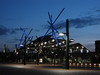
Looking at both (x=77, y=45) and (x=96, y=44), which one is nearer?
(x=96, y=44)

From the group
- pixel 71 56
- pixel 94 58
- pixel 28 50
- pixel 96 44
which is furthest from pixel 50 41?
pixel 94 58

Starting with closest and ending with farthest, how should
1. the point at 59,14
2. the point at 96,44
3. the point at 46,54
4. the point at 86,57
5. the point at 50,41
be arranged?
the point at 59,14 < the point at 86,57 < the point at 46,54 < the point at 96,44 < the point at 50,41

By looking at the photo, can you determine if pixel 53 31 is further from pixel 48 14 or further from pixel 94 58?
pixel 94 58

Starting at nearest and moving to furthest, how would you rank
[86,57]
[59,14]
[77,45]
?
1. [59,14]
2. [86,57]
3. [77,45]

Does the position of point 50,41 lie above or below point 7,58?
above

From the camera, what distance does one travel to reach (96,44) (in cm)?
12675

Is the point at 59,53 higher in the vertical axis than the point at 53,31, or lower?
lower

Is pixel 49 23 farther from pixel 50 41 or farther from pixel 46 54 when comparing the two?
pixel 50 41

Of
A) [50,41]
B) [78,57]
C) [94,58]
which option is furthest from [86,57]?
[50,41]

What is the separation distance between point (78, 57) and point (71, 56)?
2.90m

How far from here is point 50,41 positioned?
17550 centimetres

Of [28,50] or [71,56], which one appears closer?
[71,56]

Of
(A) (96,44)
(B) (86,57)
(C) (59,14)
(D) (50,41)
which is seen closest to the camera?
(C) (59,14)

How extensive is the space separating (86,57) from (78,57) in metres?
4.49
